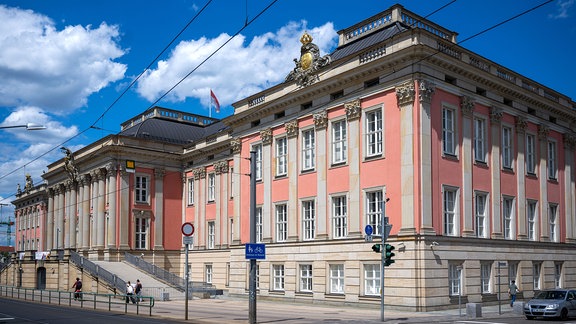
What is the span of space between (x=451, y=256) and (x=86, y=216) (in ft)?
138

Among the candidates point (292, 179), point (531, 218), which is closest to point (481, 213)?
point (531, 218)

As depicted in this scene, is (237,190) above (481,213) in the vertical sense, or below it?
above

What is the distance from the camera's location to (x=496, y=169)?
38.2 m

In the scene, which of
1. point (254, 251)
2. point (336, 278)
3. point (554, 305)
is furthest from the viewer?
point (336, 278)

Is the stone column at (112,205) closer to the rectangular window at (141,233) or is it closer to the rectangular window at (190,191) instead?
the rectangular window at (141,233)

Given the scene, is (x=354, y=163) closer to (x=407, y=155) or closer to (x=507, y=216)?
(x=407, y=155)

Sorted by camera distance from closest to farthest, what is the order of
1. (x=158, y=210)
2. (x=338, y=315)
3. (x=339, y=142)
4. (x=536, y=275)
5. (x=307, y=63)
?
(x=338, y=315)
(x=339, y=142)
(x=536, y=275)
(x=307, y=63)
(x=158, y=210)

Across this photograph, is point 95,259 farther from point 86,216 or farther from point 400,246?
point 400,246

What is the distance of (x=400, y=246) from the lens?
33.2 meters

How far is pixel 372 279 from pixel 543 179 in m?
15.5

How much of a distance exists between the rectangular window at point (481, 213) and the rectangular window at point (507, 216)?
6.31 ft

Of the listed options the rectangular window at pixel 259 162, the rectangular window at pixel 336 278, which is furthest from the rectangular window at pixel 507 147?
the rectangular window at pixel 259 162

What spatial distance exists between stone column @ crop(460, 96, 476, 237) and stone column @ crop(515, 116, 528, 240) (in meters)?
5.25

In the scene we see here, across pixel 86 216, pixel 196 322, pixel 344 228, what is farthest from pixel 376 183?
pixel 86 216
